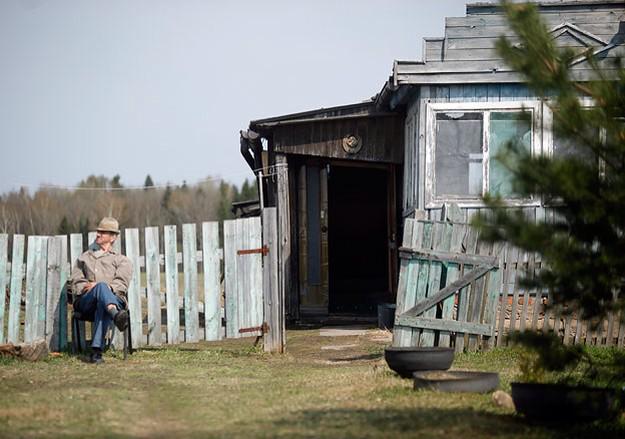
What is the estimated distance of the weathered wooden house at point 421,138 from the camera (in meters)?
14.3

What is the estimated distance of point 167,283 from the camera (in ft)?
38.9

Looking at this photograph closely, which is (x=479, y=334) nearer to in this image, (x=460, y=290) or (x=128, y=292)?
(x=460, y=290)

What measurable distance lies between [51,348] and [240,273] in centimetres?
238

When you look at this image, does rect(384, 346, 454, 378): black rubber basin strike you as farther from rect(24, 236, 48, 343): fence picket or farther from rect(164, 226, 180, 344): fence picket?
rect(24, 236, 48, 343): fence picket

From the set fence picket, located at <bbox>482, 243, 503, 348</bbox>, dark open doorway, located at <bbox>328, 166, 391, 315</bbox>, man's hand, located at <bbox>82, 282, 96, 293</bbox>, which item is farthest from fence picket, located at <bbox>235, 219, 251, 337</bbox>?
dark open doorway, located at <bbox>328, 166, 391, 315</bbox>

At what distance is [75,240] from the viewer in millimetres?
11922

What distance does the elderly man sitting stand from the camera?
11062 millimetres

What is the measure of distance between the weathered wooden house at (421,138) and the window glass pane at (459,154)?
14 mm

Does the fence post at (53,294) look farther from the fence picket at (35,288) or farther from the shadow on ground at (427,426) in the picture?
the shadow on ground at (427,426)

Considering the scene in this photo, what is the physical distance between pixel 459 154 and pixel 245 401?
7260 mm

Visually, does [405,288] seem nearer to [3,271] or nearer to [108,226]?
[108,226]

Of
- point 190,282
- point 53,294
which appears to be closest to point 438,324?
point 190,282

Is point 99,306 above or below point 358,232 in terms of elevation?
below

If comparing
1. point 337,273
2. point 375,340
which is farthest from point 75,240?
point 337,273
